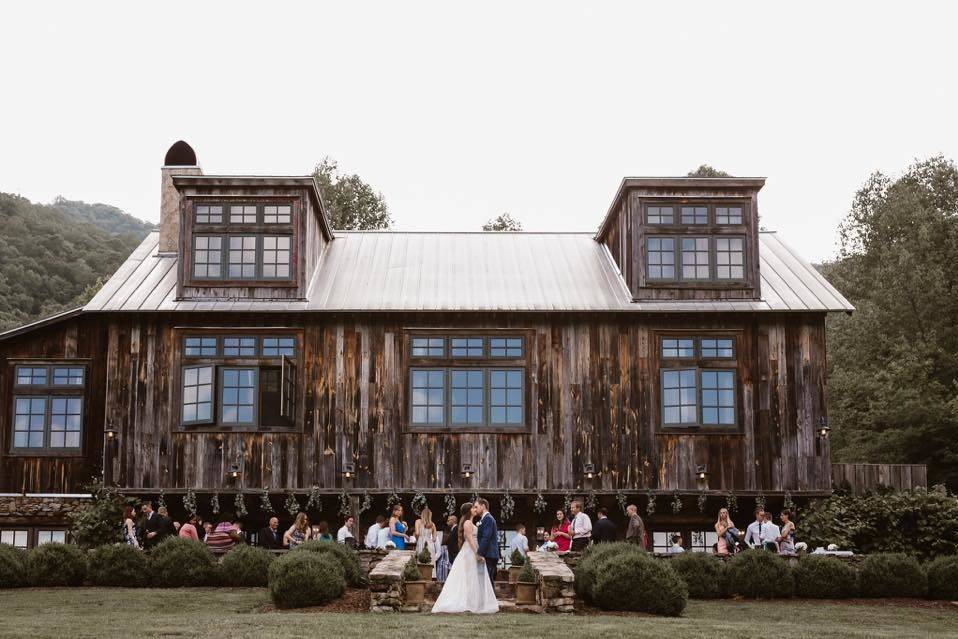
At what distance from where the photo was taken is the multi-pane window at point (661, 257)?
2441 cm

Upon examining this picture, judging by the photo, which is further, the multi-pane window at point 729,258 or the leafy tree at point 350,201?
the leafy tree at point 350,201

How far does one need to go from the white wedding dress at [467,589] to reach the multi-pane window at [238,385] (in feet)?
25.3

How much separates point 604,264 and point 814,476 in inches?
262

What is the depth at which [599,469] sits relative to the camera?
77.5ft

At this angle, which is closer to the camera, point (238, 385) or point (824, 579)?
point (824, 579)

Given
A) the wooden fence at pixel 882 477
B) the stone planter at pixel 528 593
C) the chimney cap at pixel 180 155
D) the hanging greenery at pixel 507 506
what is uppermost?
the chimney cap at pixel 180 155

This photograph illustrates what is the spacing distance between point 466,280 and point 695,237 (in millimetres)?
4927

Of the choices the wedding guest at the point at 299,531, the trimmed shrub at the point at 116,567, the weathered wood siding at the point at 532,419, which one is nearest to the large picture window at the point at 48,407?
the weathered wood siding at the point at 532,419

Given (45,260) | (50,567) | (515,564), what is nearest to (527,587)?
(515,564)

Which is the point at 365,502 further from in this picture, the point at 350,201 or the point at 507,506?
the point at 350,201

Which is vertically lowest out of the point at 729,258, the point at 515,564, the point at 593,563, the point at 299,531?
the point at 515,564

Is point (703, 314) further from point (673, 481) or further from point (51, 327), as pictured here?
point (51, 327)

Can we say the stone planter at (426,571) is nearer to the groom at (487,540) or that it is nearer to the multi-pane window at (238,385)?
the groom at (487,540)

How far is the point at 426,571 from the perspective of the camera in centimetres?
1875
